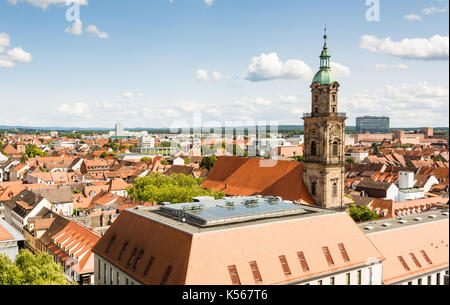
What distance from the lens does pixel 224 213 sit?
3397 cm

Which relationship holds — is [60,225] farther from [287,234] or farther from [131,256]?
[287,234]

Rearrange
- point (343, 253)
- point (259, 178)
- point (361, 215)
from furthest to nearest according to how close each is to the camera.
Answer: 1. point (259, 178)
2. point (361, 215)
3. point (343, 253)

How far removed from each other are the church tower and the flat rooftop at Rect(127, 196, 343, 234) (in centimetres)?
1615

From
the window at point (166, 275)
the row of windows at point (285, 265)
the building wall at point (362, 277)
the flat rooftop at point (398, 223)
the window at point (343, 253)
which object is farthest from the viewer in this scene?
the flat rooftop at point (398, 223)

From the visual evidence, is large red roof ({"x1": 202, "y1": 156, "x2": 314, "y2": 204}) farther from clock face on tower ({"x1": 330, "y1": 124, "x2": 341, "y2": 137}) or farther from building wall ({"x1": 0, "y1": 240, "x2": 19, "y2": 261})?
building wall ({"x1": 0, "y1": 240, "x2": 19, "y2": 261})

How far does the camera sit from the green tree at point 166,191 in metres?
62.7

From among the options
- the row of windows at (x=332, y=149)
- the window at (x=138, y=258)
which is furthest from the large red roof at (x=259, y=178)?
the window at (x=138, y=258)

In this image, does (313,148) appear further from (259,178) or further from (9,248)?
(9,248)

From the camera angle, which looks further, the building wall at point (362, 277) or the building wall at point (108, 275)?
the building wall at point (108, 275)

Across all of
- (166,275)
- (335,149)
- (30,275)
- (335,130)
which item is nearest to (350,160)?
(335,149)

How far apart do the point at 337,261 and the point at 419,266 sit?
1074 centimetres

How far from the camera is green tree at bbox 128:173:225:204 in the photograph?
62.7 meters

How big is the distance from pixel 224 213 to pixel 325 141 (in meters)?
25.4

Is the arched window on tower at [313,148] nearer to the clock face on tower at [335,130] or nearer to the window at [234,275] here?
the clock face on tower at [335,130]
